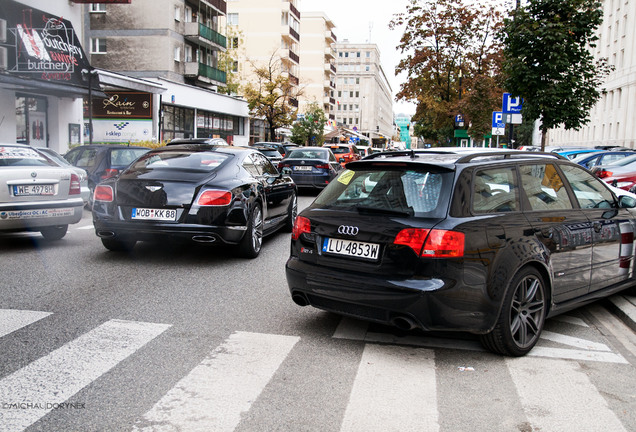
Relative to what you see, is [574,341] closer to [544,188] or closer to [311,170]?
[544,188]

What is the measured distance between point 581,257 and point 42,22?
81.5ft

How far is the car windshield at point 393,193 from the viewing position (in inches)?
179

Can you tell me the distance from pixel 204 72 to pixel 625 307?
43.4 meters

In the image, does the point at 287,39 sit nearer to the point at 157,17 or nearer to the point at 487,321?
the point at 157,17

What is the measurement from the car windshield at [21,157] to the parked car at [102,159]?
5.17m

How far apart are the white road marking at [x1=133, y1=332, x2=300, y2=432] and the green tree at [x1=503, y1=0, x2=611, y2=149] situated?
606 inches

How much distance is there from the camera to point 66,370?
410 centimetres

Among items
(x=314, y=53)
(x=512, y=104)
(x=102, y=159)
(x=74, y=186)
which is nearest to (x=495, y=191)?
(x=74, y=186)

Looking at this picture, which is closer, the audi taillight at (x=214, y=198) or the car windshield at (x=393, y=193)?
the car windshield at (x=393, y=193)

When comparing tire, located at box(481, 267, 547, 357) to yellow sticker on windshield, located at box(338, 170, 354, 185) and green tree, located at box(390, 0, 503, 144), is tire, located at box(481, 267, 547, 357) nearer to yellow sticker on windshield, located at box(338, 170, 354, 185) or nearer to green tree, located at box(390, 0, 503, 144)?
yellow sticker on windshield, located at box(338, 170, 354, 185)

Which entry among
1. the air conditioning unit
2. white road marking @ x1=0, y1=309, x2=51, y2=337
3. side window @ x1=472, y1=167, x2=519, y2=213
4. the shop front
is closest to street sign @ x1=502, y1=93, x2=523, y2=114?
the shop front

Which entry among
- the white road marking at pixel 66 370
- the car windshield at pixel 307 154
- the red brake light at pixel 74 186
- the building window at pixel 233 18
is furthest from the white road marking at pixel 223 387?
the building window at pixel 233 18

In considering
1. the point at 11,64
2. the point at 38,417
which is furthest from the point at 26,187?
the point at 11,64

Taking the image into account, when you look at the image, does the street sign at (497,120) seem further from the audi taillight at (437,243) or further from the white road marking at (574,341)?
the audi taillight at (437,243)
